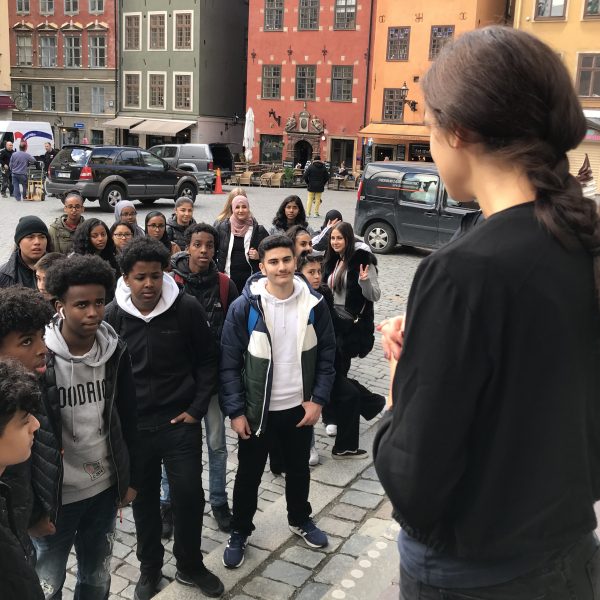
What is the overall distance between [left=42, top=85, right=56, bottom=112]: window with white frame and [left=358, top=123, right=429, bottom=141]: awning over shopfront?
22.9m

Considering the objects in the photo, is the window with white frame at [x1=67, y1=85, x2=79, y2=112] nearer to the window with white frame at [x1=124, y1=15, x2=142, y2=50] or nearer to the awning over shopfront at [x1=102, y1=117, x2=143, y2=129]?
the awning over shopfront at [x1=102, y1=117, x2=143, y2=129]

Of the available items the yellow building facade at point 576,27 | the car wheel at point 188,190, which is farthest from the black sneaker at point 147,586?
the yellow building facade at point 576,27

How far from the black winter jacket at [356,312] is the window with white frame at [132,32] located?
141ft

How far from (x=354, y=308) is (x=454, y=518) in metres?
4.39

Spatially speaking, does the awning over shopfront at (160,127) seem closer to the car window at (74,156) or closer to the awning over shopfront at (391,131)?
the awning over shopfront at (391,131)

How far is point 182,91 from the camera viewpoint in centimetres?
4344

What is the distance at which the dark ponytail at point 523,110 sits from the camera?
1.23 meters

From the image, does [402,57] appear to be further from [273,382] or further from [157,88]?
[273,382]

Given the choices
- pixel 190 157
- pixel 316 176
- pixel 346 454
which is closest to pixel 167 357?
pixel 346 454

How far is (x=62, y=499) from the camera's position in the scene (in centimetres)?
284

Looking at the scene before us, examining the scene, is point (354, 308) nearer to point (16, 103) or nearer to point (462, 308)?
point (462, 308)

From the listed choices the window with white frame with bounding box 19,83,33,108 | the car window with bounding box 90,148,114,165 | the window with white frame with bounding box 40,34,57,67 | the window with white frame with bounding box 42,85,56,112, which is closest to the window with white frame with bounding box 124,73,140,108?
the window with white frame with bounding box 42,85,56,112

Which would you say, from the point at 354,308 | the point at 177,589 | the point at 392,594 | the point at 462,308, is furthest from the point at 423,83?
the point at 354,308

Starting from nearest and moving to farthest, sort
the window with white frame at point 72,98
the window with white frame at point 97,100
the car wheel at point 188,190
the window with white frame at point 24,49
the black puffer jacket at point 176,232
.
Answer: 1. the black puffer jacket at point 176,232
2. the car wheel at point 188,190
3. the window with white frame at point 97,100
4. the window with white frame at point 72,98
5. the window with white frame at point 24,49
